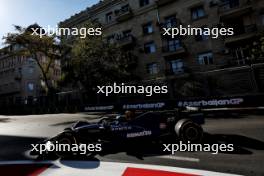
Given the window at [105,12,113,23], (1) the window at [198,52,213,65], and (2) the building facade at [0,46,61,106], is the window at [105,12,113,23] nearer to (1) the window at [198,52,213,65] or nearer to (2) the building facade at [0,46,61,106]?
(1) the window at [198,52,213,65]

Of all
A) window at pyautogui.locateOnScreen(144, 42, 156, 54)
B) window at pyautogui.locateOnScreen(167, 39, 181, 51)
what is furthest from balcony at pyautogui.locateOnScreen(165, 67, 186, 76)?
window at pyautogui.locateOnScreen(144, 42, 156, 54)

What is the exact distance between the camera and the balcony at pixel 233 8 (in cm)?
2302

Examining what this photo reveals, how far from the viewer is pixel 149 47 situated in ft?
99.5

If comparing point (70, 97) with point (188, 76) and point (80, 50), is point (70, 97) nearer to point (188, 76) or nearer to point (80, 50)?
point (80, 50)

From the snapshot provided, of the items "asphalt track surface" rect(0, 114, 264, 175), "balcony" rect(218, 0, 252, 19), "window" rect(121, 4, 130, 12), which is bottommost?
"asphalt track surface" rect(0, 114, 264, 175)

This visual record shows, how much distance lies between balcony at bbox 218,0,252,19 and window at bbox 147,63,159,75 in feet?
32.4

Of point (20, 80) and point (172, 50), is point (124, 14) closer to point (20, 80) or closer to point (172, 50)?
point (172, 50)

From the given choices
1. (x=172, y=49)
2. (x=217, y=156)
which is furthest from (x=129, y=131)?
(x=172, y=49)

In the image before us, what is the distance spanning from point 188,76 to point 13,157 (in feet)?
70.2

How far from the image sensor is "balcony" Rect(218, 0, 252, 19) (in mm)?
23016

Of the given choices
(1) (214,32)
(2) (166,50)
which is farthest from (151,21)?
(1) (214,32)

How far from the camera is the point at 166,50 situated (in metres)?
28.2

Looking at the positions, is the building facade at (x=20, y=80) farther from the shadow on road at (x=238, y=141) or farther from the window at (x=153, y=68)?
the shadow on road at (x=238, y=141)

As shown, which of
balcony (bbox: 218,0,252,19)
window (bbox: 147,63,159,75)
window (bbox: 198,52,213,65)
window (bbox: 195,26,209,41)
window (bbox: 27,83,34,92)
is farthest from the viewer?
window (bbox: 27,83,34,92)
